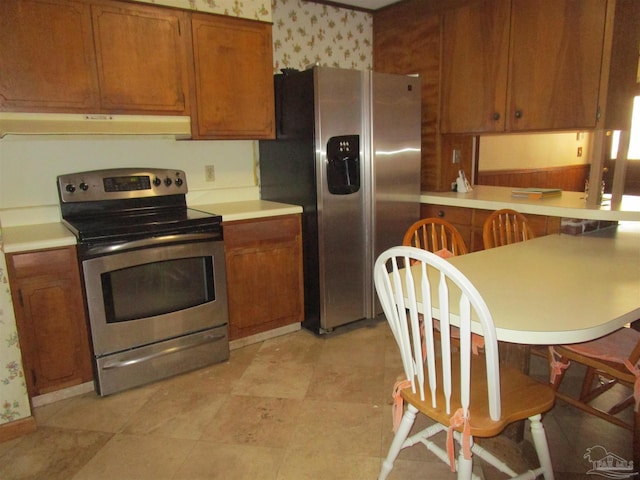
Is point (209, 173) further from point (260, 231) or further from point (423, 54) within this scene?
point (423, 54)

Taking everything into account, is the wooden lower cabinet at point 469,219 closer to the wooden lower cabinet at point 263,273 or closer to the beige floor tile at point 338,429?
the wooden lower cabinet at point 263,273

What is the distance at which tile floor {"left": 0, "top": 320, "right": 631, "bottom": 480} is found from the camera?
1.74 meters

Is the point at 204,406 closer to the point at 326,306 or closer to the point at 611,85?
the point at 326,306

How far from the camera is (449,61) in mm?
3289

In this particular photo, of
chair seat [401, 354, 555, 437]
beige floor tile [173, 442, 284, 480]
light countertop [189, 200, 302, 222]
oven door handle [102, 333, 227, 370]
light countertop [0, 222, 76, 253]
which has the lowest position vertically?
beige floor tile [173, 442, 284, 480]

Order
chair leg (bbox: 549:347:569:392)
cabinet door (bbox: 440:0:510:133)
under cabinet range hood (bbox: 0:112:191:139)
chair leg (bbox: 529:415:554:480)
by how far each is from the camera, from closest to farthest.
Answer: chair leg (bbox: 529:415:554:480) → chair leg (bbox: 549:347:569:392) → under cabinet range hood (bbox: 0:112:191:139) → cabinet door (bbox: 440:0:510:133)

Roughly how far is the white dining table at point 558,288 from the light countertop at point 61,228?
1271mm

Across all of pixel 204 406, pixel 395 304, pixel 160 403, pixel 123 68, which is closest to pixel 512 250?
pixel 395 304

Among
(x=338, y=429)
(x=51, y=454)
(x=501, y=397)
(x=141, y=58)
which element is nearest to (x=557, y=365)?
(x=501, y=397)

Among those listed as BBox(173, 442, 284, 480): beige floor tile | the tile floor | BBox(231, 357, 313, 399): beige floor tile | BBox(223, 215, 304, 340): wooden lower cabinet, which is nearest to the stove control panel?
BBox(223, 215, 304, 340): wooden lower cabinet

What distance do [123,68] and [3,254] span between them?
112 cm

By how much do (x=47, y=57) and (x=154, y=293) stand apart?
4.14 ft

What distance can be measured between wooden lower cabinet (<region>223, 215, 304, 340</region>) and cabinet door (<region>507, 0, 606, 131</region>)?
168 cm

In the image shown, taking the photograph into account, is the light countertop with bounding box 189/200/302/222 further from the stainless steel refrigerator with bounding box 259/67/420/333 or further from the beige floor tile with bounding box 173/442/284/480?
the beige floor tile with bounding box 173/442/284/480
